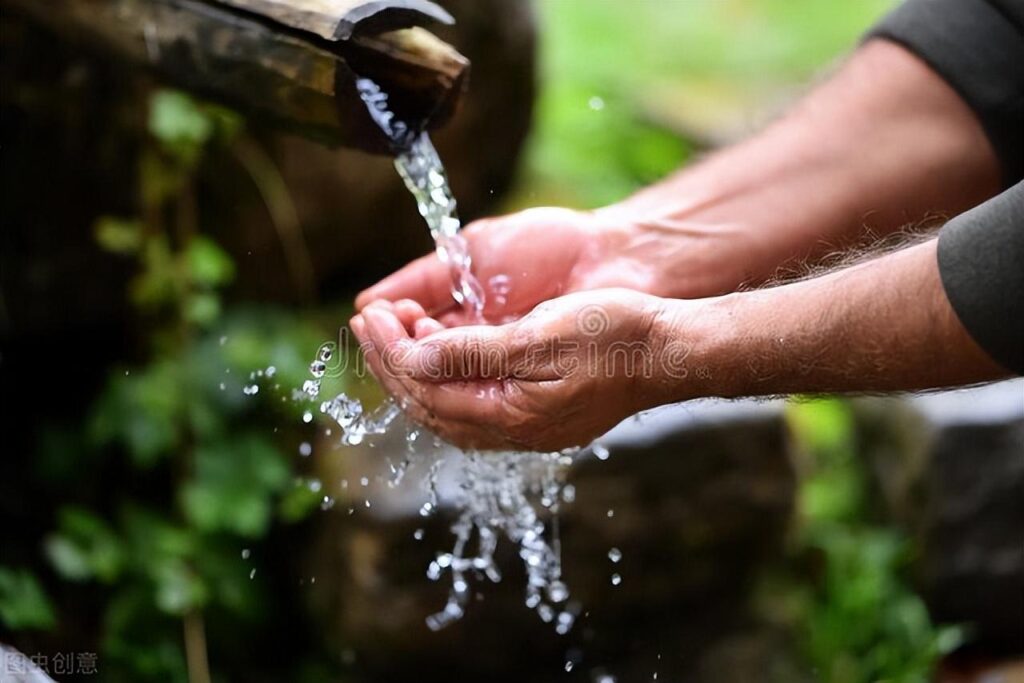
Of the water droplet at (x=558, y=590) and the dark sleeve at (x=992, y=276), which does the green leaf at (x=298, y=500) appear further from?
the dark sleeve at (x=992, y=276)

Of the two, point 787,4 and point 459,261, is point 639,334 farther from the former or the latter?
point 787,4

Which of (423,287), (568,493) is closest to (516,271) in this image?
(423,287)

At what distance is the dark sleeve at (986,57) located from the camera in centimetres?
176

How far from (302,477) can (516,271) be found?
0.89 m

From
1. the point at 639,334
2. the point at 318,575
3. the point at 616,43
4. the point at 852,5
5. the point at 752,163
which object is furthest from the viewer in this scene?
the point at 852,5

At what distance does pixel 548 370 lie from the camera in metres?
1.44

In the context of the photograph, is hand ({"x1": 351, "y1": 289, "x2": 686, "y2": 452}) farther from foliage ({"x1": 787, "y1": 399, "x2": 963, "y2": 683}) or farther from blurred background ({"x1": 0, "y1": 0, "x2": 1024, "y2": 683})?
foliage ({"x1": 787, "y1": 399, "x2": 963, "y2": 683})

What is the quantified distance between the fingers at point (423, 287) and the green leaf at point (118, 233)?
2.59ft

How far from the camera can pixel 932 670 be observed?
2629mm

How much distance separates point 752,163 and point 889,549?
50.0 inches

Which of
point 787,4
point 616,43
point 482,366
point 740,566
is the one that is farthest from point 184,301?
point 787,4

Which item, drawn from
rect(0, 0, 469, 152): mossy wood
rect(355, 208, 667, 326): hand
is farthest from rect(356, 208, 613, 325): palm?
rect(0, 0, 469, 152): mossy wood

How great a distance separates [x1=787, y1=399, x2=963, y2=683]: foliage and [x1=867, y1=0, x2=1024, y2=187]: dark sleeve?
33.9 inches

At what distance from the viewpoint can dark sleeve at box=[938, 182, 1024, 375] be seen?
121cm
